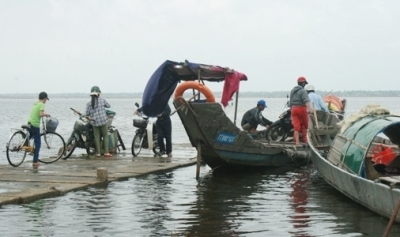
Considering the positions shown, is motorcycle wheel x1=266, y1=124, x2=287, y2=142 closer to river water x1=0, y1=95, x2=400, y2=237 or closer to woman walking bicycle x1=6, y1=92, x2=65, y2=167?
river water x1=0, y1=95, x2=400, y2=237

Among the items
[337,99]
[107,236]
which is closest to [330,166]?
[107,236]

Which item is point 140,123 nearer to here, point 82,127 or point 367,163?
point 82,127

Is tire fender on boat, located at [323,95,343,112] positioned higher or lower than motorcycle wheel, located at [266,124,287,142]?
higher

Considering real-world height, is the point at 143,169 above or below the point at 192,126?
below

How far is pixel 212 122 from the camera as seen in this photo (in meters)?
15.2

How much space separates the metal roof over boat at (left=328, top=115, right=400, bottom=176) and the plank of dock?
14.4 feet

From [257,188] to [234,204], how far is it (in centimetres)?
212

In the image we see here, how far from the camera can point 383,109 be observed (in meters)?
13.8

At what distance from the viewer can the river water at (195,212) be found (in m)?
9.75

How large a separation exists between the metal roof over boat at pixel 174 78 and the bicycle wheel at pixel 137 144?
8.30 ft

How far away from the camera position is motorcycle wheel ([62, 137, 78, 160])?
18.4 m

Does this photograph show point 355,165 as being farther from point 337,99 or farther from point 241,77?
point 337,99

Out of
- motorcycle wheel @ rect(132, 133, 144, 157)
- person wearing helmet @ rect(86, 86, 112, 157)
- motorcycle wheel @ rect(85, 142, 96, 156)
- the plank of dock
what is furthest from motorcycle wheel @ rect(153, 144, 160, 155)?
motorcycle wheel @ rect(85, 142, 96, 156)

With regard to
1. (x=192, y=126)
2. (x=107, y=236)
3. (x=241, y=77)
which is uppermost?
(x=241, y=77)
